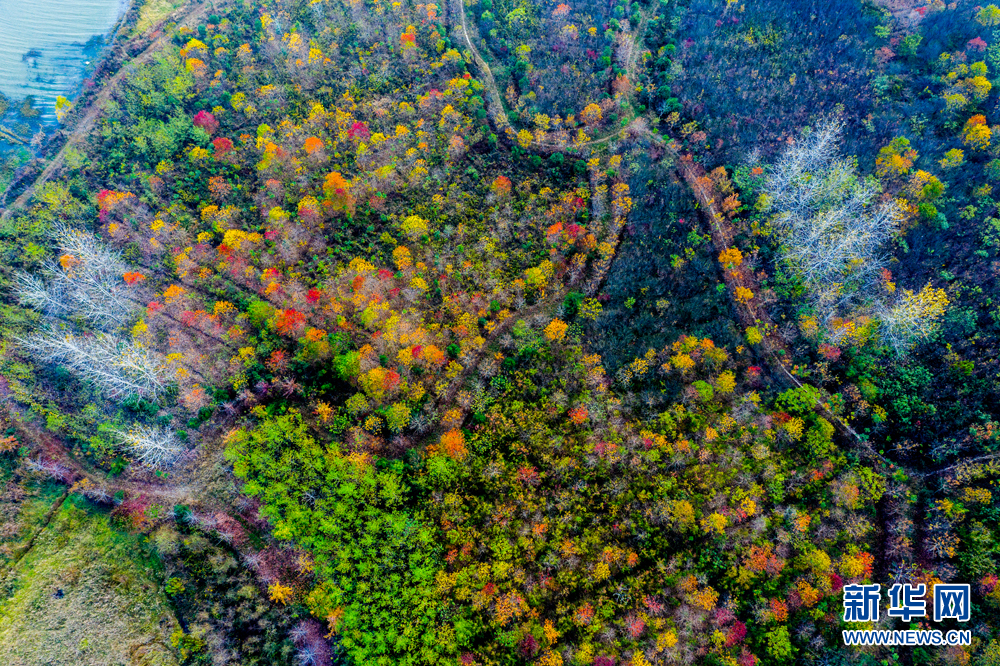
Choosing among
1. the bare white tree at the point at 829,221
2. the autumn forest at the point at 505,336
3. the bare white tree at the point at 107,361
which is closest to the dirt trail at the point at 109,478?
the autumn forest at the point at 505,336

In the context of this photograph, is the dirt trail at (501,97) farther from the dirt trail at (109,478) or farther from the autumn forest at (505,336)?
the dirt trail at (109,478)

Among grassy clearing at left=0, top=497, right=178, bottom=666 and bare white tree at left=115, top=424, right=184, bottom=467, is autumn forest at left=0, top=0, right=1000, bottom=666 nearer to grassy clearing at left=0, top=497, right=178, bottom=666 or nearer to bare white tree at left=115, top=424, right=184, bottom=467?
grassy clearing at left=0, top=497, right=178, bottom=666

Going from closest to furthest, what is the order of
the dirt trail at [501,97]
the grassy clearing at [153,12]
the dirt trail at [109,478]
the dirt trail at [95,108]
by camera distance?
the dirt trail at [109,478] < the dirt trail at [95,108] < the dirt trail at [501,97] < the grassy clearing at [153,12]

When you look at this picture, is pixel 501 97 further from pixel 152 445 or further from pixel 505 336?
pixel 152 445

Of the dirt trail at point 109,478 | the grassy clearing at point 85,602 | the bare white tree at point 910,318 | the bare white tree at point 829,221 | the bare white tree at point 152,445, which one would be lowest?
the grassy clearing at point 85,602

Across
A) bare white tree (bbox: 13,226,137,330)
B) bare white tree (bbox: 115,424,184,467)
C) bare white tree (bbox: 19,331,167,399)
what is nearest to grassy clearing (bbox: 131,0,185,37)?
bare white tree (bbox: 13,226,137,330)
